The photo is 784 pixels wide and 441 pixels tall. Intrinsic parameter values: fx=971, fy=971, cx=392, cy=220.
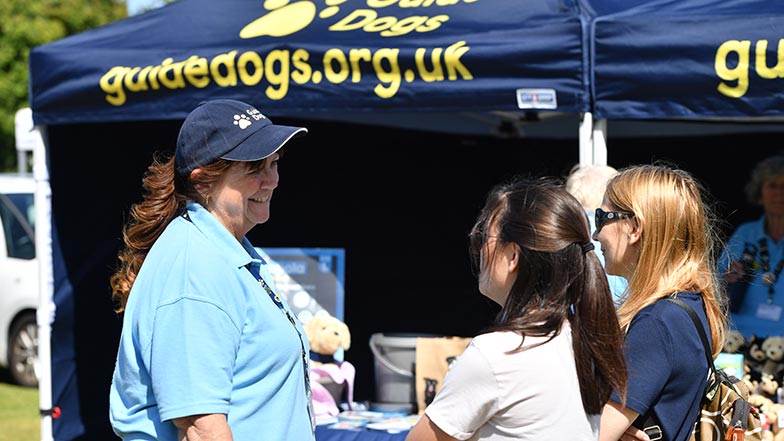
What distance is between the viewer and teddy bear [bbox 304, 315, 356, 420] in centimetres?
398

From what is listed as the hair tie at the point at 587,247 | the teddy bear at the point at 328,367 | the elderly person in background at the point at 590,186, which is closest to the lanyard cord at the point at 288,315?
the hair tie at the point at 587,247

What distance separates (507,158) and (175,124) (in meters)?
2.05

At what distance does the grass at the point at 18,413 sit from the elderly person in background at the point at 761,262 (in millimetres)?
4189

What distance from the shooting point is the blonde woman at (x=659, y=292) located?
195cm

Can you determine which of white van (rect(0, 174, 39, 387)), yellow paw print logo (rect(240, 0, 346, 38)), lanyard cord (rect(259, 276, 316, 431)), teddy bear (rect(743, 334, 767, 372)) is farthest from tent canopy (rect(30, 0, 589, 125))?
white van (rect(0, 174, 39, 387))

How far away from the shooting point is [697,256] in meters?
2.14

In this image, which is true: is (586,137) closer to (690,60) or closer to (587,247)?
(690,60)

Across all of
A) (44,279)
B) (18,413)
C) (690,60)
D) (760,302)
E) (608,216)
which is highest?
(690,60)

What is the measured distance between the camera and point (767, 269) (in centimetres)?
461

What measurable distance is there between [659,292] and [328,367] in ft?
7.34

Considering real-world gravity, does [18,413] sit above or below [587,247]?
below

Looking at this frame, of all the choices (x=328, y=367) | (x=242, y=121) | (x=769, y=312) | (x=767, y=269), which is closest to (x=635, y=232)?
(x=242, y=121)

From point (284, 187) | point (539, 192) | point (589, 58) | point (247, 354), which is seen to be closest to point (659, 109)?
point (589, 58)

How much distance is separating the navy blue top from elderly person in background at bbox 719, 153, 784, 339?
2.27 metres
